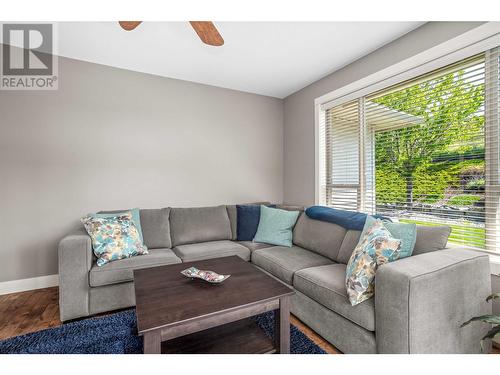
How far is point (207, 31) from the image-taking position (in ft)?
5.40

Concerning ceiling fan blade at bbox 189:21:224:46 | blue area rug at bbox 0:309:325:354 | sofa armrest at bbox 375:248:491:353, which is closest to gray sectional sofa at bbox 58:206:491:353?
sofa armrest at bbox 375:248:491:353

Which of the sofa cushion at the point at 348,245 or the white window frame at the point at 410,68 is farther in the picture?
the sofa cushion at the point at 348,245

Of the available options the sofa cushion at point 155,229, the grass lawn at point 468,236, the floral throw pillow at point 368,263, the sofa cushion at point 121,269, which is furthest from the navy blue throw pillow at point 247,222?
the grass lawn at point 468,236

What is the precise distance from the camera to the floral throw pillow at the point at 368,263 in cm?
146

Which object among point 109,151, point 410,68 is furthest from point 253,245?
point 410,68

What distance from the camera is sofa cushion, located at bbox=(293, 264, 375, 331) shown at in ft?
4.69

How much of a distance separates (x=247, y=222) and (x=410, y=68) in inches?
89.3

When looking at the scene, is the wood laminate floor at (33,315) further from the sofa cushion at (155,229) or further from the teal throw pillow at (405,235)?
the sofa cushion at (155,229)

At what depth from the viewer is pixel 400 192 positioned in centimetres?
239

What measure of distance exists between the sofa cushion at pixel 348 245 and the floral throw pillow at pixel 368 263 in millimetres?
520

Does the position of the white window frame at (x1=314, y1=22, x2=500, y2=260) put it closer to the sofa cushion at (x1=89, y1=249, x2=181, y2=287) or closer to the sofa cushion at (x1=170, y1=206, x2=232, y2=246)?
the sofa cushion at (x1=170, y1=206, x2=232, y2=246)

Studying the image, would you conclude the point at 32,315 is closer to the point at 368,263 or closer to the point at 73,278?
the point at 73,278
